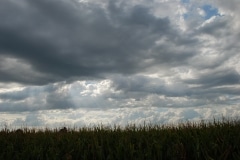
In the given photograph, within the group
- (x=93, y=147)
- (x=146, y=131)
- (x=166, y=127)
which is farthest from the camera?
(x=166, y=127)

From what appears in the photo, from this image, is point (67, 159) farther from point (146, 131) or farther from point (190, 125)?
point (190, 125)

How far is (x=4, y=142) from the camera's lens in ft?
47.2

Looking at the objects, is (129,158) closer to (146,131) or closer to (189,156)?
(189,156)

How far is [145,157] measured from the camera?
32.4 feet

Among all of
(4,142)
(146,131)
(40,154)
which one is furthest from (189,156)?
(4,142)

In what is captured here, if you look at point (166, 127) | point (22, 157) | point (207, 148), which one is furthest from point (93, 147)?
point (166, 127)

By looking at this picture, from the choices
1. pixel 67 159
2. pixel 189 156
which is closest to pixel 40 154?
pixel 67 159

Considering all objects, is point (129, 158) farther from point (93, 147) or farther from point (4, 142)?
point (4, 142)

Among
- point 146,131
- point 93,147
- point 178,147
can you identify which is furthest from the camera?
point 146,131

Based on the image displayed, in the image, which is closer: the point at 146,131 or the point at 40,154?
the point at 40,154

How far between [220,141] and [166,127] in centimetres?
418

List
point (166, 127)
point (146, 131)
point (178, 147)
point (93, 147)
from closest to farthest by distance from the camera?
point (178, 147), point (93, 147), point (146, 131), point (166, 127)

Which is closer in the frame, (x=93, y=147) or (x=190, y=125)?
(x=93, y=147)

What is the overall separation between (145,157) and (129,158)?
585 millimetres
